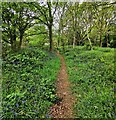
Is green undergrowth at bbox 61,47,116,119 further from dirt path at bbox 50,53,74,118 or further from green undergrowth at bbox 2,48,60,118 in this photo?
green undergrowth at bbox 2,48,60,118

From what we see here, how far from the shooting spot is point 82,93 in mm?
6867

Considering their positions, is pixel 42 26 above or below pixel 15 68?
above

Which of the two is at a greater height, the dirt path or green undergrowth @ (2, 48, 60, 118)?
green undergrowth @ (2, 48, 60, 118)

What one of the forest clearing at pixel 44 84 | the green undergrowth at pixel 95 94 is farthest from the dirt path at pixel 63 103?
the green undergrowth at pixel 95 94

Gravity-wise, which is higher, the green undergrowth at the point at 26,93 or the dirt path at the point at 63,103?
the green undergrowth at the point at 26,93

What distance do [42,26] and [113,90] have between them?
13606mm

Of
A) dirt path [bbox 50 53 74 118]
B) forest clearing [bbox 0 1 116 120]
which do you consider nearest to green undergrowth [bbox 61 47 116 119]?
forest clearing [bbox 0 1 116 120]

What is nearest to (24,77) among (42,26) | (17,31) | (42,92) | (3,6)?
(42,92)

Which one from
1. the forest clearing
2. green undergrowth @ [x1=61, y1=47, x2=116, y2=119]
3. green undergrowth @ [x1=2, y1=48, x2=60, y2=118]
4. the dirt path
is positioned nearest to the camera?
green undergrowth @ [x1=2, y1=48, x2=60, y2=118]

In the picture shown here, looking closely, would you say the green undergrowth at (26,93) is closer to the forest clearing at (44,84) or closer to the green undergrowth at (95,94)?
the forest clearing at (44,84)

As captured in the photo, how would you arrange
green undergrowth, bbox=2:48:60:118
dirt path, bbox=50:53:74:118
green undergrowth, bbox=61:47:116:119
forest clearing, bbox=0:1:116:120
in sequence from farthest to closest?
dirt path, bbox=50:53:74:118, forest clearing, bbox=0:1:116:120, green undergrowth, bbox=61:47:116:119, green undergrowth, bbox=2:48:60:118

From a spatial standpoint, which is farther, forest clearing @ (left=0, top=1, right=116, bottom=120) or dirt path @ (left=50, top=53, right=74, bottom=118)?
dirt path @ (left=50, top=53, right=74, bottom=118)

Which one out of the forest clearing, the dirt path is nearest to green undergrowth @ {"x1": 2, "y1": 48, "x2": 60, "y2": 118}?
the forest clearing

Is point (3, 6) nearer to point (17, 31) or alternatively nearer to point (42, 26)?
point (17, 31)
